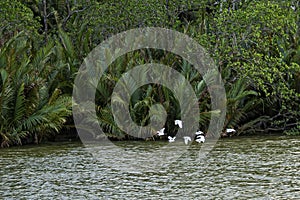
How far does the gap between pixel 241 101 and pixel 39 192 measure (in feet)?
19.9

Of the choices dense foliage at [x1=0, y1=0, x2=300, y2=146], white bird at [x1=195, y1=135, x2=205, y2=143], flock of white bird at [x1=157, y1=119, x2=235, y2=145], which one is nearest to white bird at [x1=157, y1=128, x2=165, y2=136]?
flock of white bird at [x1=157, y1=119, x2=235, y2=145]

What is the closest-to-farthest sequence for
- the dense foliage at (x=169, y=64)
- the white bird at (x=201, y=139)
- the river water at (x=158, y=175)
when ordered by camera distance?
1. the river water at (x=158, y=175)
2. the white bird at (x=201, y=139)
3. the dense foliage at (x=169, y=64)

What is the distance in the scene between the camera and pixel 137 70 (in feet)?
39.1

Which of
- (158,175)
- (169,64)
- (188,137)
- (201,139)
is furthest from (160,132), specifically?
(158,175)

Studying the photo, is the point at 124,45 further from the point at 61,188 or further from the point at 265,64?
the point at 61,188

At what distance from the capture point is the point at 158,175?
25.9ft

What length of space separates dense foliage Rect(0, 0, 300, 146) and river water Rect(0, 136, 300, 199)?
2.91ft

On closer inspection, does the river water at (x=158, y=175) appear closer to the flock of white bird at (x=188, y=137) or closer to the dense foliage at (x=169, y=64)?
the flock of white bird at (x=188, y=137)

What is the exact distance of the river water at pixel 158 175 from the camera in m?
6.82

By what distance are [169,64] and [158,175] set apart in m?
4.81

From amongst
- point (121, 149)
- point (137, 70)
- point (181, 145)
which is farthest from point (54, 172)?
point (137, 70)

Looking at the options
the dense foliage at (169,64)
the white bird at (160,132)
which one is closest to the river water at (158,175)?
the white bird at (160,132)

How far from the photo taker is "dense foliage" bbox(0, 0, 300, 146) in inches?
428

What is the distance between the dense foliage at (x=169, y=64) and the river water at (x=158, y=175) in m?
0.89
